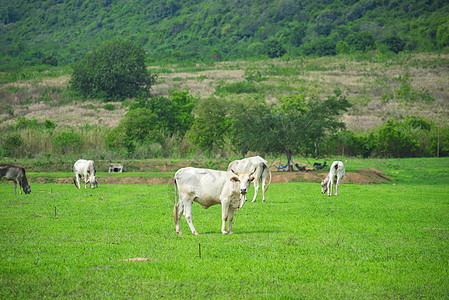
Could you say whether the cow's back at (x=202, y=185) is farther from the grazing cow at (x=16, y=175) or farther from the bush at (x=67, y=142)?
the bush at (x=67, y=142)

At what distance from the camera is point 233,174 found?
12.1 m

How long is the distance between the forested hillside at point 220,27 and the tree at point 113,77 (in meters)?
35.8

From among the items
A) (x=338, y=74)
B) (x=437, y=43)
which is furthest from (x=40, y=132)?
(x=437, y=43)

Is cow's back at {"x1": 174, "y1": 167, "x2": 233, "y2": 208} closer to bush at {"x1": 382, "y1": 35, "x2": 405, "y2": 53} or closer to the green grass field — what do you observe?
the green grass field

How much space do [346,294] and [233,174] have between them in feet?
18.9

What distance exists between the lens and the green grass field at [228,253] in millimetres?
6930

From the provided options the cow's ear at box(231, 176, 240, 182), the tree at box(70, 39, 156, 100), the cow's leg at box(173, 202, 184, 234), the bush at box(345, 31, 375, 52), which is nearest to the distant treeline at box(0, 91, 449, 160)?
the cow's ear at box(231, 176, 240, 182)

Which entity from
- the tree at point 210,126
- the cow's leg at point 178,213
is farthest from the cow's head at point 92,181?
the tree at point 210,126

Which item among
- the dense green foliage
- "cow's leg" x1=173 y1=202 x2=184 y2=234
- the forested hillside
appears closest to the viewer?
"cow's leg" x1=173 y1=202 x2=184 y2=234

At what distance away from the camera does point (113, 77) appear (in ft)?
257

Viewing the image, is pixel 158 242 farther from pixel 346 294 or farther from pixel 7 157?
pixel 7 157

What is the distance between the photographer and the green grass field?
693cm

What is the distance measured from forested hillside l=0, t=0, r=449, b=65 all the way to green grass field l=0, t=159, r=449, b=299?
10483cm

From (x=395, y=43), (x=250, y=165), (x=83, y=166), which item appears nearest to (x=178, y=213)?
(x=250, y=165)
